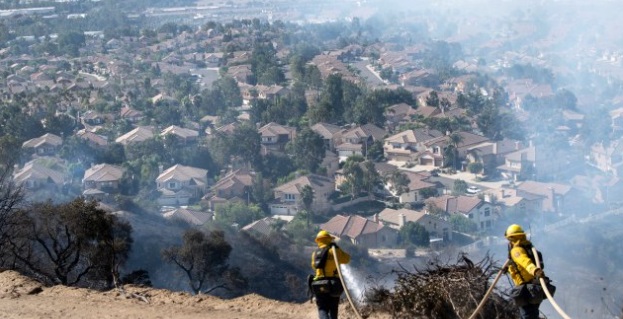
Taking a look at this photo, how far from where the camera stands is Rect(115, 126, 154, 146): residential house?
104ft

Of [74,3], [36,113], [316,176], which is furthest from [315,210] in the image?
[74,3]

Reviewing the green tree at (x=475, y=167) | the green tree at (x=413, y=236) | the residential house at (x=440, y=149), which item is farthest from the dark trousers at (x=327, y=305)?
the residential house at (x=440, y=149)

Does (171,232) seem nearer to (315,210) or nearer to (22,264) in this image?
(315,210)

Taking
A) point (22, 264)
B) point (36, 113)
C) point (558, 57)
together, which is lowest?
point (558, 57)

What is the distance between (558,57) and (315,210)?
36686 millimetres

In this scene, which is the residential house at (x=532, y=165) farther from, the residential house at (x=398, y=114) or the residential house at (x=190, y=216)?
the residential house at (x=190, y=216)

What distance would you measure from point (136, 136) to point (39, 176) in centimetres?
637

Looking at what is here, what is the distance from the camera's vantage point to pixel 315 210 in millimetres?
24812

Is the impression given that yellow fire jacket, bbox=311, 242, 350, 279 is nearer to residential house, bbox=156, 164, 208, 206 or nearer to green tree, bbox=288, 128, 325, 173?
residential house, bbox=156, 164, 208, 206

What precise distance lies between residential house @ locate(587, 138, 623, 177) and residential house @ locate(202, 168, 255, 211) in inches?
457

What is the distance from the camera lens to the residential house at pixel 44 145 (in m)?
30.4

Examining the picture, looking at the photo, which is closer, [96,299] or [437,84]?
[96,299]

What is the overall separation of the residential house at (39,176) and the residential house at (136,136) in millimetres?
4050

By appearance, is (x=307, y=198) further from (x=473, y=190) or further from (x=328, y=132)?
(x=328, y=132)
